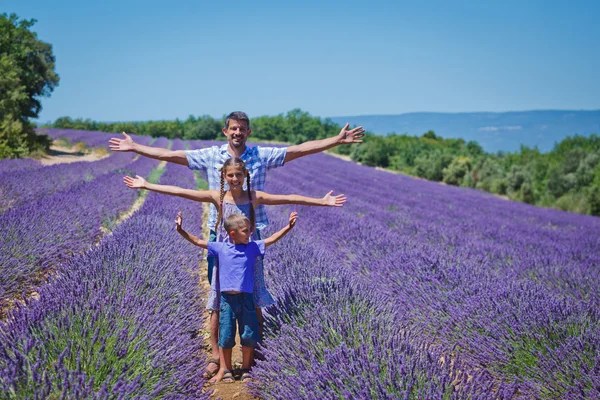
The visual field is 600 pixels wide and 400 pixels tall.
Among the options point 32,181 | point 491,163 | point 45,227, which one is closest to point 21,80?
point 32,181

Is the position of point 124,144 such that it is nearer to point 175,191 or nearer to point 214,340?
point 175,191

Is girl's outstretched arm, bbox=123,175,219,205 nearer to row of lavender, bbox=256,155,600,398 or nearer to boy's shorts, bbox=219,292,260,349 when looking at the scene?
boy's shorts, bbox=219,292,260,349

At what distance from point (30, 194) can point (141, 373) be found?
6.30m

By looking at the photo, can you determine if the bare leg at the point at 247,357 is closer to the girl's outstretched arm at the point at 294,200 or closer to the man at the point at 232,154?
the man at the point at 232,154

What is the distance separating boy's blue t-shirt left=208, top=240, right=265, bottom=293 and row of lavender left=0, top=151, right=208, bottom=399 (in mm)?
338

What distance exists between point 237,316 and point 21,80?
20136mm

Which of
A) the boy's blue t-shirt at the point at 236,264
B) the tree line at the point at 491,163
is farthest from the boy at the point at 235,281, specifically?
the tree line at the point at 491,163

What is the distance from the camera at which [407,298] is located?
3459 millimetres

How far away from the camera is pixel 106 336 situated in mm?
1883

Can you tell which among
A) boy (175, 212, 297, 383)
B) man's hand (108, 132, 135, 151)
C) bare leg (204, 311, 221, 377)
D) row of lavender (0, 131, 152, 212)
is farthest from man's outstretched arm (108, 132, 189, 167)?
row of lavender (0, 131, 152, 212)

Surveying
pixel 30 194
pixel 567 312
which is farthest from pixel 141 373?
pixel 30 194

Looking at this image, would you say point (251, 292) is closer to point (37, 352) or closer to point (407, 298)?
point (37, 352)

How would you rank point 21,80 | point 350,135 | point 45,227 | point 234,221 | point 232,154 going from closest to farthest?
point 234,221, point 232,154, point 350,135, point 45,227, point 21,80

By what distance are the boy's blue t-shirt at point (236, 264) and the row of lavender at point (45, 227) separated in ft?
5.96
